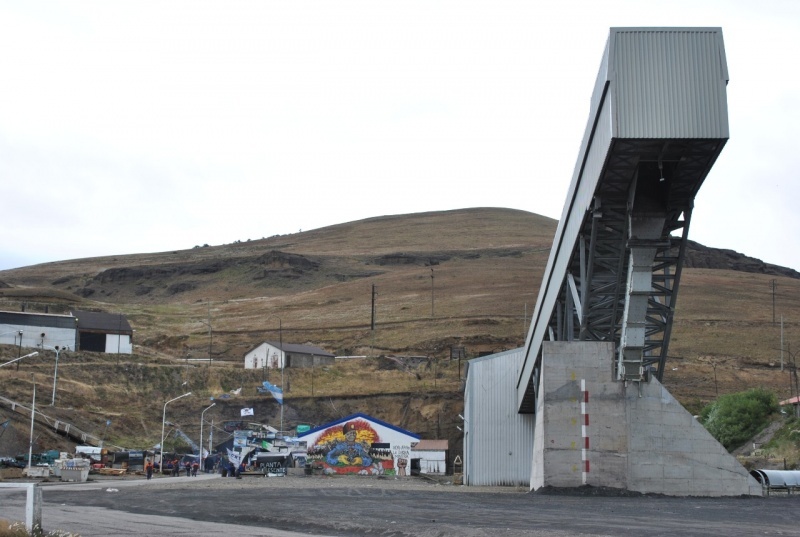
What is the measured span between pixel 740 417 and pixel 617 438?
35.0m

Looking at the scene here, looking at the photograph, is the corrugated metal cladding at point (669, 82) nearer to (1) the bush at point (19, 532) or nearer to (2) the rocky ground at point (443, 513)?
(2) the rocky ground at point (443, 513)

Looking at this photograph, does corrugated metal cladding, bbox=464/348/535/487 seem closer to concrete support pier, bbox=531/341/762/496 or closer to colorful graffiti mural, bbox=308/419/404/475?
concrete support pier, bbox=531/341/762/496

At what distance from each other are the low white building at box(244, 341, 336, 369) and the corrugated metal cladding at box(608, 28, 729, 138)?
80571 mm

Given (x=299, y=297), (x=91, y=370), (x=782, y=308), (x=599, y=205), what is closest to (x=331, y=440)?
(x=91, y=370)

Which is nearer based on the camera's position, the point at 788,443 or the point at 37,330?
the point at 788,443

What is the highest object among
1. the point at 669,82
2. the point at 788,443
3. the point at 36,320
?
the point at 669,82

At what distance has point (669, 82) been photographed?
2898 centimetres

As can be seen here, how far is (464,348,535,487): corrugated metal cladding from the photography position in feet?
176

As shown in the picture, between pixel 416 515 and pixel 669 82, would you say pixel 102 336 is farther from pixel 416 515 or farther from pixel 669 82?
pixel 669 82

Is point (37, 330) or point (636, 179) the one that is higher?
point (37, 330)

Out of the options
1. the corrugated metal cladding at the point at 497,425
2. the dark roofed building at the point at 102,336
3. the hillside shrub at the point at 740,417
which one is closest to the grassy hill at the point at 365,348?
the dark roofed building at the point at 102,336

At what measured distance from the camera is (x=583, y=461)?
36.6 metres

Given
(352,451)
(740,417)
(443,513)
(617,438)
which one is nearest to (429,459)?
(352,451)

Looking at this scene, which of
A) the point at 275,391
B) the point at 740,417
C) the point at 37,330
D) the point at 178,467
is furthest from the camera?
the point at 37,330
